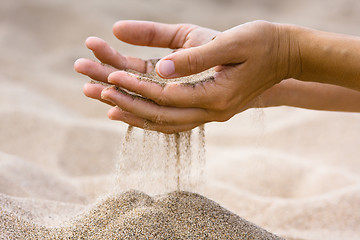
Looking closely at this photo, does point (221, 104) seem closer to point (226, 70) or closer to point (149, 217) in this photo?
point (226, 70)

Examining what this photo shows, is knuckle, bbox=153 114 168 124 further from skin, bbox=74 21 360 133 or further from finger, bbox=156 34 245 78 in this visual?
finger, bbox=156 34 245 78

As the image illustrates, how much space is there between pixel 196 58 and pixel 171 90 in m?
0.10

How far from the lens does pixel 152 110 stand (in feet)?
3.38

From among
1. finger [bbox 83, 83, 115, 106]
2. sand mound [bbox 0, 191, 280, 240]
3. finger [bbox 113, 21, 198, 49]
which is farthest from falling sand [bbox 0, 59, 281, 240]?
finger [bbox 113, 21, 198, 49]

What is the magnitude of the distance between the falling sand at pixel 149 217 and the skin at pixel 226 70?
0.21ft

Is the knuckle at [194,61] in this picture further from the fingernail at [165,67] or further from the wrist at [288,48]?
→ the wrist at [288,48]

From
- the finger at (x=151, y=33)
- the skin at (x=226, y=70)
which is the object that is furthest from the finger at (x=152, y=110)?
the finger at (x=151, y=33)

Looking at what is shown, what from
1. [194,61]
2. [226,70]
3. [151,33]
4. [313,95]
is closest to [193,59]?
[194,61]

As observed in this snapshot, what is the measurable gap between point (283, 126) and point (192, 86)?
5.62 feet

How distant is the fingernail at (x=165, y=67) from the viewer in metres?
0.98

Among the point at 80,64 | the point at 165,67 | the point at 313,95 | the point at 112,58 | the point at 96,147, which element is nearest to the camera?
the point at 165,67

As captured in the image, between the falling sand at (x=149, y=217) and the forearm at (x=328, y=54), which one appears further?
the forearm at (x=328, y=54)

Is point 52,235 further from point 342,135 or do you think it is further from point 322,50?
point 342,135

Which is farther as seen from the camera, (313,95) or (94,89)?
(313,95)
